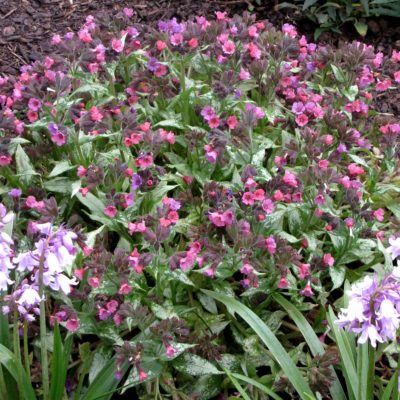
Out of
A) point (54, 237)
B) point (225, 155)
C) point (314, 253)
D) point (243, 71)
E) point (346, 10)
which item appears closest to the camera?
point (54, 237)

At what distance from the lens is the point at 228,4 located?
5699 millimetres

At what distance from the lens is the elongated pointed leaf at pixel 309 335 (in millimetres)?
2758

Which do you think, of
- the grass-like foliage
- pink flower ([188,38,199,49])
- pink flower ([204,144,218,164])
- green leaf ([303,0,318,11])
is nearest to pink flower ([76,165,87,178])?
the grass-like foliage

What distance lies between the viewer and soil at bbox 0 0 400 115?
5270 mm

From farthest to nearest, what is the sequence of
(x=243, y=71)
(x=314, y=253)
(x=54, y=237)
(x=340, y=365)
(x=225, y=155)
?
1. (x=243, y=71)
2. (x=225, y=155)
3. (x=314, y=253)
4. (x=340, y=365)
5. (x=54, y=237)

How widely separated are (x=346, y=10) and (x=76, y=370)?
3.73 meters

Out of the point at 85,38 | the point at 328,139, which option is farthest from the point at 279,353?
the point at 85,38

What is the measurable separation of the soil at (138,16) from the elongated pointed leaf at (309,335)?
3.01 meters

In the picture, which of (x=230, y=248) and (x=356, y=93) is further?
(x=356, y=93)

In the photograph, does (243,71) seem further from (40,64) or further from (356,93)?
(40,64)

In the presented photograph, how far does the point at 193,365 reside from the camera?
2803 mm

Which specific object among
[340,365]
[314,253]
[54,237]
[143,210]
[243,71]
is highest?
[54,237]

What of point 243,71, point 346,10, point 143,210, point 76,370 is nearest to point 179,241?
point 143,210

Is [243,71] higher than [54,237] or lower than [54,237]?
lower
